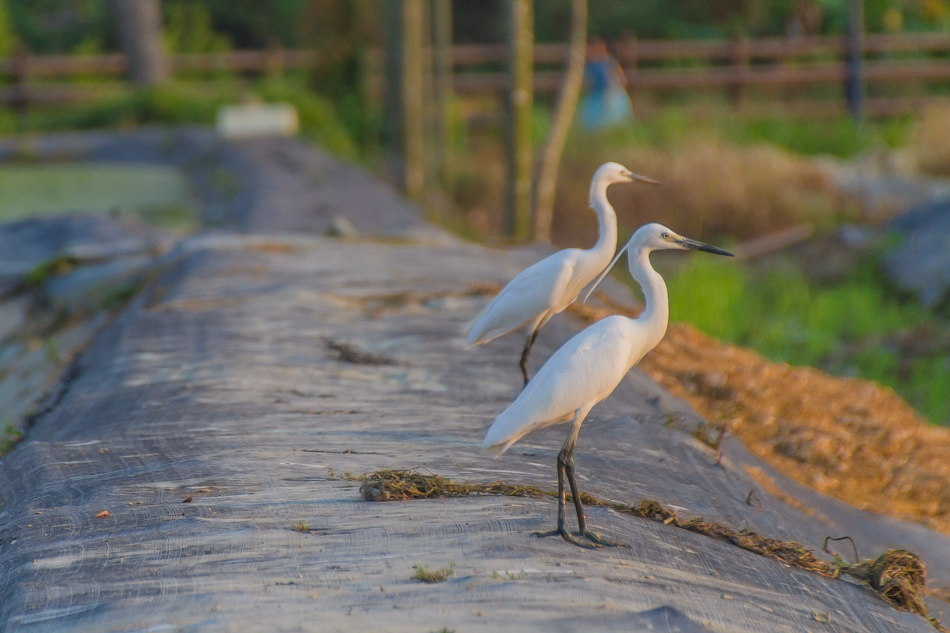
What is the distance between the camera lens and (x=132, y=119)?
46.5 feet

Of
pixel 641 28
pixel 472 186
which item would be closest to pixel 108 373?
pixel 472 186

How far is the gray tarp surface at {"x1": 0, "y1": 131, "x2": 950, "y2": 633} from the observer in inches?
83.3

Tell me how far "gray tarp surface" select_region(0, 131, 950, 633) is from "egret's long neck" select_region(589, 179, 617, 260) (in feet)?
2.19

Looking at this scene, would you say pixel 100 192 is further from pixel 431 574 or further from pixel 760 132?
pixel 431 574

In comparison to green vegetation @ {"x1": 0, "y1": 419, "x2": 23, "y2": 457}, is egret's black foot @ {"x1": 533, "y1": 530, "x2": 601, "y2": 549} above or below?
above

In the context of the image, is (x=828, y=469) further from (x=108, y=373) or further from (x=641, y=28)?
(x=641, y=28)

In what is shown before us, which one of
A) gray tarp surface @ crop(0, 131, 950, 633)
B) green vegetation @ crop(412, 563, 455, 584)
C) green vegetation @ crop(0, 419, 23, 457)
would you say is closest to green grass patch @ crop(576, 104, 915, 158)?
gray tarp surface @ crop(0, 131, 950, 633)

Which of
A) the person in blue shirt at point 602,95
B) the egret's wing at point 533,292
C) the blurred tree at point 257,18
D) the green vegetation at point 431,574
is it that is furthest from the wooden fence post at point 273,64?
the green vegetation at point 431,574

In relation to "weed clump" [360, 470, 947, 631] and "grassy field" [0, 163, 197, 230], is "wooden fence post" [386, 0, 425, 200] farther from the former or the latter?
"weed clump" [360, 470, 947, 631]

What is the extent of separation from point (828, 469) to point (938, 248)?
5042mm

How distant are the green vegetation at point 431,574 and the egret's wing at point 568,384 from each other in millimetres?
320

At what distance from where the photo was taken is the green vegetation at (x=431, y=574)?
2189 mm

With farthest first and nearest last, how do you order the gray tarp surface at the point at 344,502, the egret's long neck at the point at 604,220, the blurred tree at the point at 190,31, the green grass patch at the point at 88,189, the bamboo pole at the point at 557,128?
1. the blurred tree at the point at 190,31
2. the green grass patch at the point at 88,189
3. the bamboo pole at the point at 557,128
4. the egret's long neck at the point at 604,220
5. the gray tarp surface at the point at 344,502

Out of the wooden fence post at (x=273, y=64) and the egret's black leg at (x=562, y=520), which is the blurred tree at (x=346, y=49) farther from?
the egret's black leg at (x=562, y=520)
